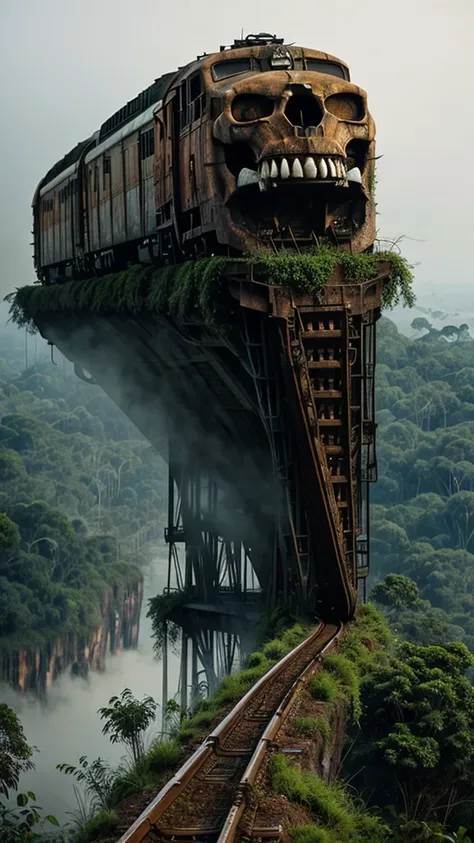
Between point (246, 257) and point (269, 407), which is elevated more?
point (246, 257)

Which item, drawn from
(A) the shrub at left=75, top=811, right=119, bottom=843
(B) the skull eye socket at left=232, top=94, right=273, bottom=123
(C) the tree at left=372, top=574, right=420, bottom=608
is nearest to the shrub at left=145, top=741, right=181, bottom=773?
(A) the shrub at left=75, top=811, right=119, bottom=843

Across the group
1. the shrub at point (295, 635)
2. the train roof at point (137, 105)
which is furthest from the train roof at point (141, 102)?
the shrub at point (295, 635)

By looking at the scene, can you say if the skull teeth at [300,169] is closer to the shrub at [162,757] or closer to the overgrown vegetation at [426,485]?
the shrub at [162,757]

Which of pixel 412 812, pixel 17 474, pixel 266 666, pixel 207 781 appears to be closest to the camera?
pixel 207 781

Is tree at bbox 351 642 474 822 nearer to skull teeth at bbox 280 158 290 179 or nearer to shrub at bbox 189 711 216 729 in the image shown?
shrub at bbox 189 711 216 729

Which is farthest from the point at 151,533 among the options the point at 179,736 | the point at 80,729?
the point at 179,736

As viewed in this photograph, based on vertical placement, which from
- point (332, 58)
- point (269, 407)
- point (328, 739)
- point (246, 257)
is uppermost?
point (332, 58)

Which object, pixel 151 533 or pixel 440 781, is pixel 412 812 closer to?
pixel 440 781

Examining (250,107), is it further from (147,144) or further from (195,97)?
(147,144)
